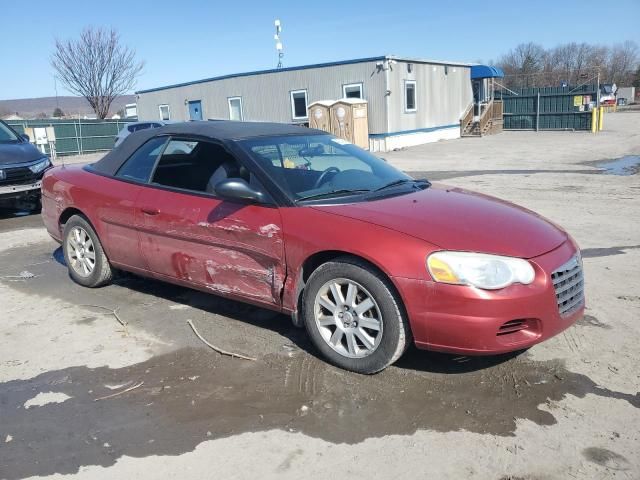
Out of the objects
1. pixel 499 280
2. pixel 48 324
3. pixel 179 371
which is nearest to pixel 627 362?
pixel 499 280

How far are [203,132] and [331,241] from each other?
67.2 inches

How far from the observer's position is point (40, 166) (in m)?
10.3

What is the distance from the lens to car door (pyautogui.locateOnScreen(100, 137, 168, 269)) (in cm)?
484

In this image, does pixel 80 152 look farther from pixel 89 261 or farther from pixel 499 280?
pixel 499 280

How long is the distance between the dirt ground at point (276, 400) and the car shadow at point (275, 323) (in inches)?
0.7

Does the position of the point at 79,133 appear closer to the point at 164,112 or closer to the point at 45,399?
the point at 164,112

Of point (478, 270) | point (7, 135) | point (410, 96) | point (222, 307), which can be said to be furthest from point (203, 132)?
point (410, 96)

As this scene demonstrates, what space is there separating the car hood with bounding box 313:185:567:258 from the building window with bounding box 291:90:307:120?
891 inches

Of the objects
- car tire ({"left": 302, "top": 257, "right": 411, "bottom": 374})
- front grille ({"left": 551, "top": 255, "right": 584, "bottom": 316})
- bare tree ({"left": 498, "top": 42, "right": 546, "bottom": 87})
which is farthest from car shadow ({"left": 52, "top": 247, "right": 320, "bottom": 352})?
bare tree ({"left": 498, "top": 42, "right": 546, "bottom": 87})

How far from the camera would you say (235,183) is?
3.93 meters

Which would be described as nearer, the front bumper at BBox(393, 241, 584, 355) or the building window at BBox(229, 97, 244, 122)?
the front bumper at BBox(393, 241, 584, 355)

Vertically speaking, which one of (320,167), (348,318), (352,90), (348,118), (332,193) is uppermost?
(352,90)

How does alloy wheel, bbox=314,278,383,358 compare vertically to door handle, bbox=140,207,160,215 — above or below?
below

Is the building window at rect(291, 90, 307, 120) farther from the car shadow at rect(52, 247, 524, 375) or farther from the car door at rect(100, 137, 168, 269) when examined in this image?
the car door at rect(100, 137, 168, 269)
